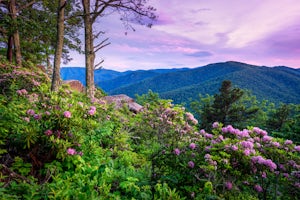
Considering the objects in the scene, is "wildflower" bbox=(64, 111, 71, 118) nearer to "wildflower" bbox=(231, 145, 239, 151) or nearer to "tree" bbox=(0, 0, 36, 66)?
"wildflower" bbox=(231, 145, 239, 151)

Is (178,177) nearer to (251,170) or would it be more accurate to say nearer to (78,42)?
(251,170)

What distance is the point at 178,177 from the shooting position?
3.51 metres

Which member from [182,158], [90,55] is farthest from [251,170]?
[90,55]

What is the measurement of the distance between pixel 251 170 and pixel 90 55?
7994 mm

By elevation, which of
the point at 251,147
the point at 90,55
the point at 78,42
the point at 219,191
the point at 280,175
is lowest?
the point at 219,191

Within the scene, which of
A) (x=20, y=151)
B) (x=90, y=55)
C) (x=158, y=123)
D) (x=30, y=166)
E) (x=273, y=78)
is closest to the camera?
(x=30, y=166)

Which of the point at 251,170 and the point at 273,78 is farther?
the point at 273,78

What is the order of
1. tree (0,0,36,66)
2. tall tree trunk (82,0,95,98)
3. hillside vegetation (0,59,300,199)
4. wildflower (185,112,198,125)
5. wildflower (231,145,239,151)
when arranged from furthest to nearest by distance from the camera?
tree (0,0,36,66) → tall tree trunk (82,0,95,98) → wildflower (185,112,198,125) → wildflower (231,145,239,151) → hillside vegetation (0,59,300,199)

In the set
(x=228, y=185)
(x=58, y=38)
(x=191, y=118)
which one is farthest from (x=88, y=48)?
(x=228, y=185)

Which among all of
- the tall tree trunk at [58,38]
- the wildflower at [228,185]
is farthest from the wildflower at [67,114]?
the tall tree trunk at [58,38]

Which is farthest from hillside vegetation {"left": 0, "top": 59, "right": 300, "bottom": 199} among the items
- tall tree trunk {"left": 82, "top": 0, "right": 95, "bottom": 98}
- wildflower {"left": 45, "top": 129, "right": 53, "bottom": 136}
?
tall tree trunk {"left": 82, "top": 0, "right": 95, "bottom": 98}

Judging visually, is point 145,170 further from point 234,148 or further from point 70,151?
point 234,148

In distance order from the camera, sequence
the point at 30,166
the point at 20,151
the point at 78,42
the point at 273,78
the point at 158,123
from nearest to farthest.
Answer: the point at 30,166, the point at 20,151, the point at 158,123, the point at 78,42, the point at 273,78

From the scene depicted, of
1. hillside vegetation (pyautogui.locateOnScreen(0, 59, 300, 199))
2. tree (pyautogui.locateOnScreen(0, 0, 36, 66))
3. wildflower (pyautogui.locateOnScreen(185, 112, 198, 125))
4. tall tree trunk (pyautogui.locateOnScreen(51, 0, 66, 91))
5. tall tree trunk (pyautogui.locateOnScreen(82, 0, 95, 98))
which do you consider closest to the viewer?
hillside vegetation (pyautogui.locateOnScreen(0, 59, 300, 199))
